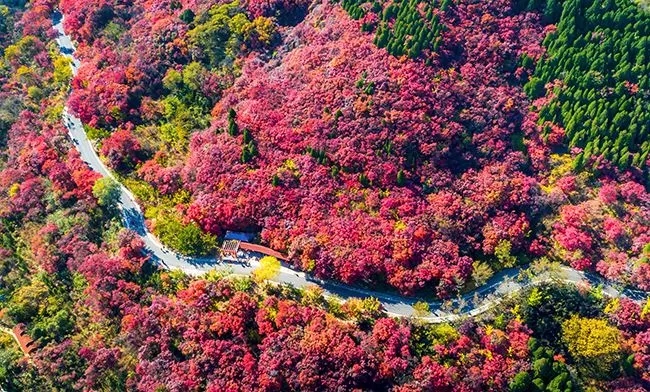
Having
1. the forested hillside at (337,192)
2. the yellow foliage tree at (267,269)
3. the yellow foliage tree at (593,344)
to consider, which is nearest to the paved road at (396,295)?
the forested hillside at (337,192)

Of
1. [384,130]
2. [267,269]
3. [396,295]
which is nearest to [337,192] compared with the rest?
[384,130]

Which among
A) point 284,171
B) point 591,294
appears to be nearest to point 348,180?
point 284,171

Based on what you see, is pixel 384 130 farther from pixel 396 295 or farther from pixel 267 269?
pixel 267 269

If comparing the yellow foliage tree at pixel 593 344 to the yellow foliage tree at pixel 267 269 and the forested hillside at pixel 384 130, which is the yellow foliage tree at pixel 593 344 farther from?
the yellow foliage tree at pixel 267 269

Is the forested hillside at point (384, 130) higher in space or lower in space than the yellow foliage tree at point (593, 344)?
higher

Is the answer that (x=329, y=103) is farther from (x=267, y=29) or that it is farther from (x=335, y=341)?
(x=335, y=341)

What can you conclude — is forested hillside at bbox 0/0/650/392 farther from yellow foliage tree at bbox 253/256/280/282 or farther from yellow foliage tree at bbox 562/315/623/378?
yellow foliage tree at bbox 253/256/280/282
